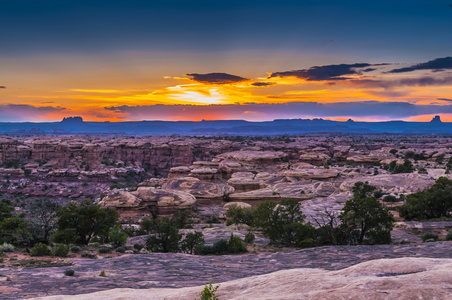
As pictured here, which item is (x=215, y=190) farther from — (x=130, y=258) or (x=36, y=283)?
(x=36, y=283)

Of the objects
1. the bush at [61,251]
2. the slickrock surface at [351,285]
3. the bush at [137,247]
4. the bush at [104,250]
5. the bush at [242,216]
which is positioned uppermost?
the slickrock surface at [351,285]

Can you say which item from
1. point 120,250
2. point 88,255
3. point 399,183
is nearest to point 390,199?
point 399,183

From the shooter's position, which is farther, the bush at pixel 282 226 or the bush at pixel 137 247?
the bush at pixel 282 226

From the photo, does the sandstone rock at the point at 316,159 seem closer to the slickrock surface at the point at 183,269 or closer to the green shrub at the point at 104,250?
the slickrock surface at the point at 183,269

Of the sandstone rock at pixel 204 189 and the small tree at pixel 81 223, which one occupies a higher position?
the small tree at pixel 81 223

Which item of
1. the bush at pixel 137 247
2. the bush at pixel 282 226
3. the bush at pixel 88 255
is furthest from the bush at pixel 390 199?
the bush at pixel 88 255

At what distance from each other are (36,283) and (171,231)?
9.08 meters

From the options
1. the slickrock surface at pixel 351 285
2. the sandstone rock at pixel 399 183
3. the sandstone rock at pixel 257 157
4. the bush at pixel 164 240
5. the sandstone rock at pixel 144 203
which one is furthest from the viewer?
the sandstone rock at pixel 257 157

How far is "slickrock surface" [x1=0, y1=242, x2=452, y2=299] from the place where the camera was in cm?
962

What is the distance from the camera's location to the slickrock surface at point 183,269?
31.6ft

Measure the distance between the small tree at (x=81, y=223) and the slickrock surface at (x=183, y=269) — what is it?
302 inches

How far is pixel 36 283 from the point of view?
1027 cm

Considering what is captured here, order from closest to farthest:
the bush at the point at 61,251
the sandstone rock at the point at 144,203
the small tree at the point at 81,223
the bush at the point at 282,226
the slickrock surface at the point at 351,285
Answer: the slickrock surface at the point at 351,285, the bush at the point at 61,251, the bush at the point at 282,226, the small tree at the point at 81,223, the sandstone rock at the point at 144,203

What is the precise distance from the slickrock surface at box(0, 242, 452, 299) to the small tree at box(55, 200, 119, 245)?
25.2ft
